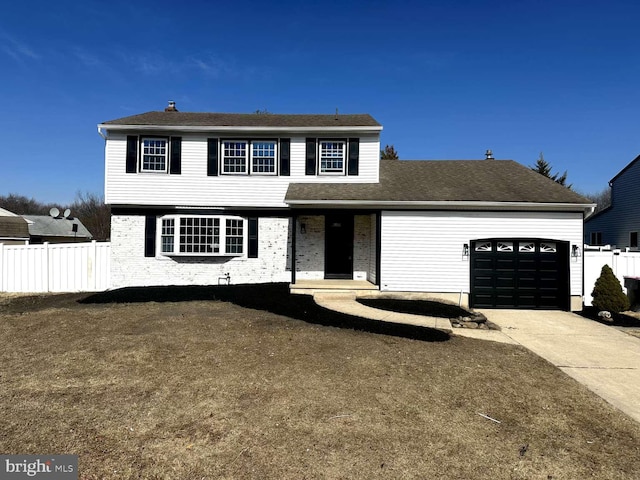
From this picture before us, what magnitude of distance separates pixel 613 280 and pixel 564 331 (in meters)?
3.48

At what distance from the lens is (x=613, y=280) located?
1005cm

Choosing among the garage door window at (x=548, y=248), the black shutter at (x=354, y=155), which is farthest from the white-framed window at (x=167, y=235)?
the garage door window at (x=548, y=248)

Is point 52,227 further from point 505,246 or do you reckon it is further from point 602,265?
point 602,265

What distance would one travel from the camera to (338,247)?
501 inches

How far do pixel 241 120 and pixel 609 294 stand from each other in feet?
45.0

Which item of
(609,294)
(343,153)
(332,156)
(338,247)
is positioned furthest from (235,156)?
(609,294)

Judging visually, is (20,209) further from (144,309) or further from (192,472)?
(192,472)

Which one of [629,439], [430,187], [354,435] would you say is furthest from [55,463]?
[430,187]

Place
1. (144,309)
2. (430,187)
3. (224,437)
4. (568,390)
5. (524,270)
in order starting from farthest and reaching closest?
(430,187), (524,270), (144,309), (568,390), (224,437)

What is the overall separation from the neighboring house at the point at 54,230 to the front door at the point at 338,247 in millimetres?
34680

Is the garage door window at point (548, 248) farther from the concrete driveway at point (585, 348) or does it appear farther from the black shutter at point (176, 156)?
the black shutter at point (176, 156)

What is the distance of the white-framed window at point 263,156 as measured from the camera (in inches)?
506

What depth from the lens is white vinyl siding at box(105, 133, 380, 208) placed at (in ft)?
41.7

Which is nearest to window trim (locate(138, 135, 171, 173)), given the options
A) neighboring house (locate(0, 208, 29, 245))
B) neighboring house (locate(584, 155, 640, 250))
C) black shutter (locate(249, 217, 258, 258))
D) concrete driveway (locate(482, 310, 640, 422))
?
black shutter (locate(249, 217, 258, 258))
